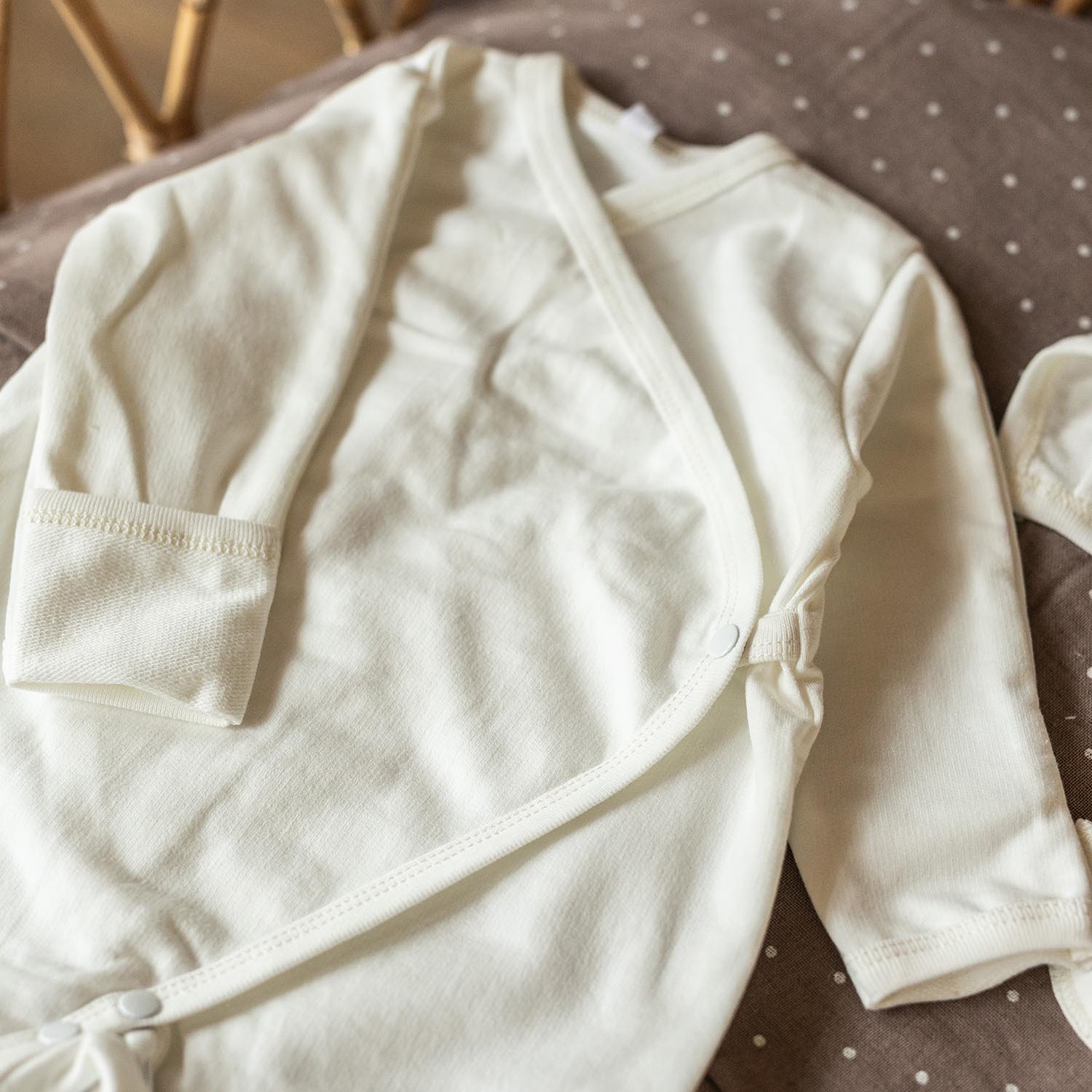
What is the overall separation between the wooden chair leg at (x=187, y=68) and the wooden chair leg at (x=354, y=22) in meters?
0.17

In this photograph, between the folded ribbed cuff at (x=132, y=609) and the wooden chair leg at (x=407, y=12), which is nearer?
the folded ribbed cuff at (x=132, y=609)

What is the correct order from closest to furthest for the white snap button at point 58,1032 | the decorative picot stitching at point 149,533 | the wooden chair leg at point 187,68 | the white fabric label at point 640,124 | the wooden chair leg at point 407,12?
1. the white snap button at point 58,1032
2. the decorative picot stitching at point 149,533
3. the white fabric label at point 640,124
4. the wooden chair leg at point 187,68
5. the wooden chair leg at point 407,12

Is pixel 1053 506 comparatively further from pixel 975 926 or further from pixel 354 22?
pixel 354 22

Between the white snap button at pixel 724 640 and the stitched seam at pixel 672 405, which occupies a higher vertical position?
the stitched seam at pixel 672 405

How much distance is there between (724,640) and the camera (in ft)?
2.56

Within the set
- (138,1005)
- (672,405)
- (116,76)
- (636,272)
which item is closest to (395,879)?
(138,1005)

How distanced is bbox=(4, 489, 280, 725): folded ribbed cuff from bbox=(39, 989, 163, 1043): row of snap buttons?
168 mm

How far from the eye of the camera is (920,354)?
0.96 metres

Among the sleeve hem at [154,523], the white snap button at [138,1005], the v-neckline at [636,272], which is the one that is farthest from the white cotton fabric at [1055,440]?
the white snap button at [138,1005]

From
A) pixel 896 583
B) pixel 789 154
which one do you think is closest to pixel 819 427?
pixel 896 583

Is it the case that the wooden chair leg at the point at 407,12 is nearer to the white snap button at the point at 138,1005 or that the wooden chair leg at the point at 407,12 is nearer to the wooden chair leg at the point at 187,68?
the wooden chair leg at the point at 187,68

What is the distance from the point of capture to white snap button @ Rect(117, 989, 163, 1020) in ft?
2.12

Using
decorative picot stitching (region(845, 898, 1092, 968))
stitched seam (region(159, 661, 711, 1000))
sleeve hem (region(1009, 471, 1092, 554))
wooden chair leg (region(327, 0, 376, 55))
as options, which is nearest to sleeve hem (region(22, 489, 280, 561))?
stitched seam (region(159, 661, 711, 1000))

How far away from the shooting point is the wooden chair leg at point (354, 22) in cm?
132
